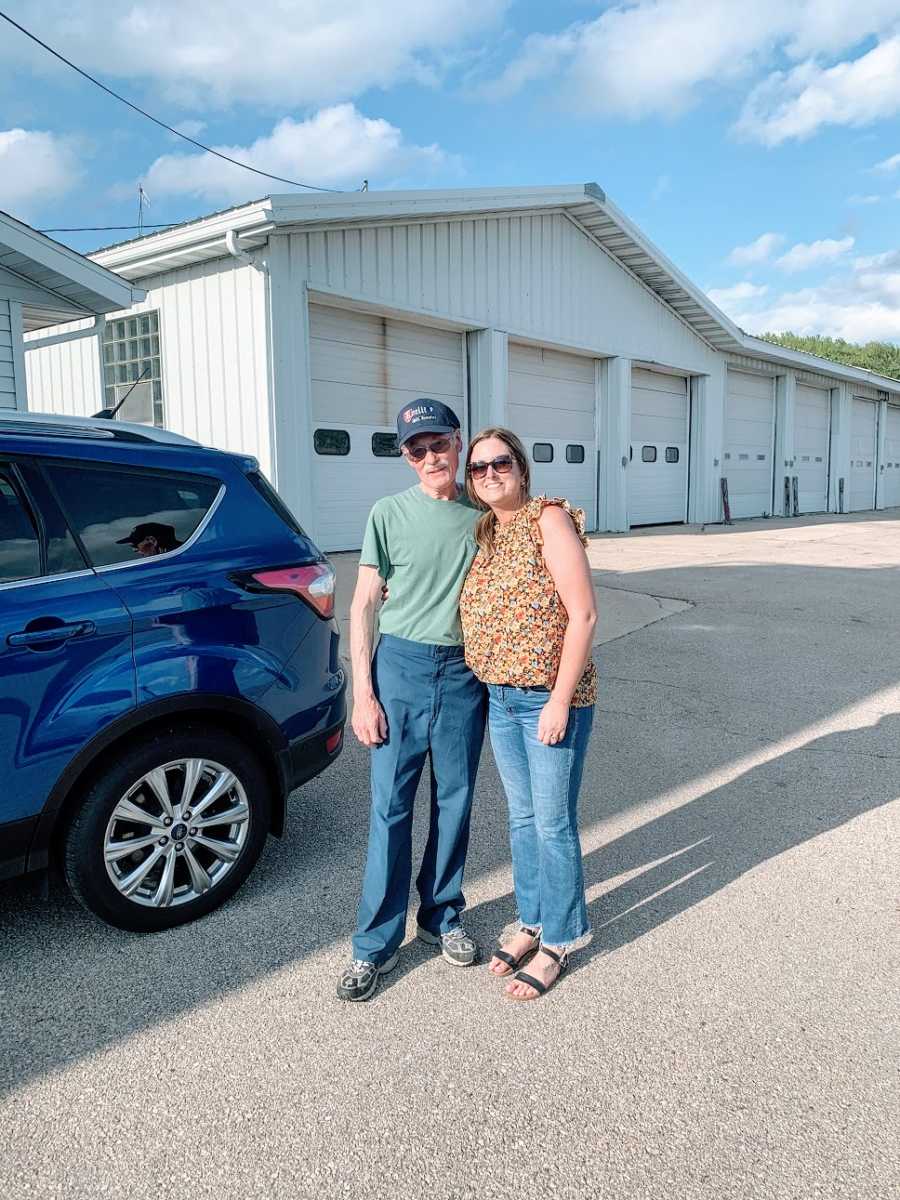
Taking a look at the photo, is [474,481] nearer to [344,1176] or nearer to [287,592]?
[287,592]

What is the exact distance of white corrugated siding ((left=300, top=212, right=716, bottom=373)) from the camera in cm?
1191

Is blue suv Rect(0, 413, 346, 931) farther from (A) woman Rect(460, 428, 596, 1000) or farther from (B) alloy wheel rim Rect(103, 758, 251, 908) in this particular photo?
(A) woman Rect(460, 428, 596, 1000)

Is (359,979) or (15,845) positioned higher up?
(15,845)

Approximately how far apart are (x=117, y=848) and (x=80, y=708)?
484mm

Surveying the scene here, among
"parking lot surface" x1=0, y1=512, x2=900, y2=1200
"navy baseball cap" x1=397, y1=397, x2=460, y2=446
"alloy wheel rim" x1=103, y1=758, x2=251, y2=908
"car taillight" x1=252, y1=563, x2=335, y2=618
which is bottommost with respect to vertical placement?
"parking lot surface" x1=0, y1=512, x2=900, y2=1200

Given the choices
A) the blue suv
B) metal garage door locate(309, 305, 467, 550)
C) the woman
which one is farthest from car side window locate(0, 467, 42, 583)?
metal garage door locate(309, 305, 467, 550)

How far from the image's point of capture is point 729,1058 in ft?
7.72

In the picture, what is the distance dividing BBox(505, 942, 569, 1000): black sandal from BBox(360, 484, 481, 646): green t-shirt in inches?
38.9

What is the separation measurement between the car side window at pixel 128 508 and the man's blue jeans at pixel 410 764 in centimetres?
89

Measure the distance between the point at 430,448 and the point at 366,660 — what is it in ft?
2.12

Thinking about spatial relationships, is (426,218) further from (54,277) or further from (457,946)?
(457,946)

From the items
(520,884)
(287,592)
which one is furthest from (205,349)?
(520,884)

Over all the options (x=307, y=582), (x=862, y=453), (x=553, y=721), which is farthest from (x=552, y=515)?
(x=862, y=453)

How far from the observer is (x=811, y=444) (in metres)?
25.9
